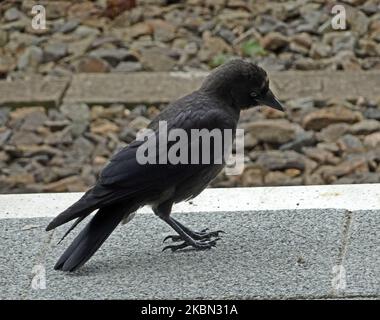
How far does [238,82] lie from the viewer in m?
5.81

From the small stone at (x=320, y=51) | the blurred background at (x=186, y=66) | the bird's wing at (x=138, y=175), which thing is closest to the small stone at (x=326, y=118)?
the blurred background at (x=186, y=66)

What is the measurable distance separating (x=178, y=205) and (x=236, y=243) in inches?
26.8

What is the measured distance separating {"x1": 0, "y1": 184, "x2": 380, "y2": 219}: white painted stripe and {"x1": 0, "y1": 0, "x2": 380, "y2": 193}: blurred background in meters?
1.37

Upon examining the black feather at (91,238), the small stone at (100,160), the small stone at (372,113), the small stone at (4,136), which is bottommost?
the small stone at (4,136)

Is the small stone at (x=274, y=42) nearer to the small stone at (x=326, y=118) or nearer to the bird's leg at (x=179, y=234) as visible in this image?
the small stone at (x=326, y=118)

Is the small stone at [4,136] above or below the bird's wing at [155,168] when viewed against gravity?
below

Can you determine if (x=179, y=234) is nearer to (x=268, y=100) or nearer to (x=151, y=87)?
(x=268, y=100)

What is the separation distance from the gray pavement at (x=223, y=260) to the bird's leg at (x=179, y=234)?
1.4 inches

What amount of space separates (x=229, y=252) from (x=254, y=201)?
0.69m

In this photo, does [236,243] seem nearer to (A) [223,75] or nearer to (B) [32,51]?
(A) [223,75]

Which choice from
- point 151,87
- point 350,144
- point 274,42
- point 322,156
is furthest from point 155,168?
point 274,42

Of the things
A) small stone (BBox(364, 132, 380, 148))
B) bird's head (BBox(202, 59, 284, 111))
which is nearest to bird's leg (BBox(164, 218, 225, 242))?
bird's head (BBox(202, 59, 284, 111))

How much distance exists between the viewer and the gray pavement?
204 inches

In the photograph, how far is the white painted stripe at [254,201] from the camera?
6.18 meters
